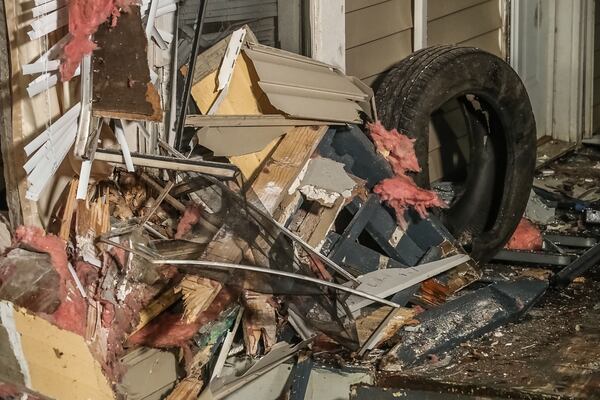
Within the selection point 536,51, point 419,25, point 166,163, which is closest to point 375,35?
point 419,25

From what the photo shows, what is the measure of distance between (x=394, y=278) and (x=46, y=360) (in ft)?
4.33

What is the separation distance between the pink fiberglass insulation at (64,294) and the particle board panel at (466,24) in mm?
2689

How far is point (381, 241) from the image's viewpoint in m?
4.05

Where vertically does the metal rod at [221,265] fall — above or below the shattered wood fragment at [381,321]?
above

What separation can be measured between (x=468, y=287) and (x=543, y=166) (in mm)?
2285

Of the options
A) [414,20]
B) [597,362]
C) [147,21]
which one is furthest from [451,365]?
[414,20]

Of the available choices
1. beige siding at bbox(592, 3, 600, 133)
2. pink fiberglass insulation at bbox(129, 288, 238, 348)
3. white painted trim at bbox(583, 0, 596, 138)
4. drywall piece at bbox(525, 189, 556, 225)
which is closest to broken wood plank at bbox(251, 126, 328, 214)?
pink fiberglass insulation at bbox(129, 288, 238, 348)

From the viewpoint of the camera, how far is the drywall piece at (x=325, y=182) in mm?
3803

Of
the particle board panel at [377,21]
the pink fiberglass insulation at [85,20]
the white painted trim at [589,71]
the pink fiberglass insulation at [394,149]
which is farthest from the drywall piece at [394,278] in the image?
the white painted trim at [589,71]

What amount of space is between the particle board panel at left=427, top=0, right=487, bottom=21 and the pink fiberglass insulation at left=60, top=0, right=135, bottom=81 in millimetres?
2546

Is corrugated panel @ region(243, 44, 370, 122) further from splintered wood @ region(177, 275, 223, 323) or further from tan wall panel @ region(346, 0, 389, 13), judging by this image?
splintered wood @ region(177, 275, 223, 323)

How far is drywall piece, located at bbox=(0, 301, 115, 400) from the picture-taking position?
11.2ft

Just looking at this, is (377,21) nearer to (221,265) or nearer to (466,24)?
(466,24)

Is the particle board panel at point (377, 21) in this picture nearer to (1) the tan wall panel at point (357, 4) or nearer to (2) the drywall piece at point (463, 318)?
(1) the tan wall panel at point (357, 4)
